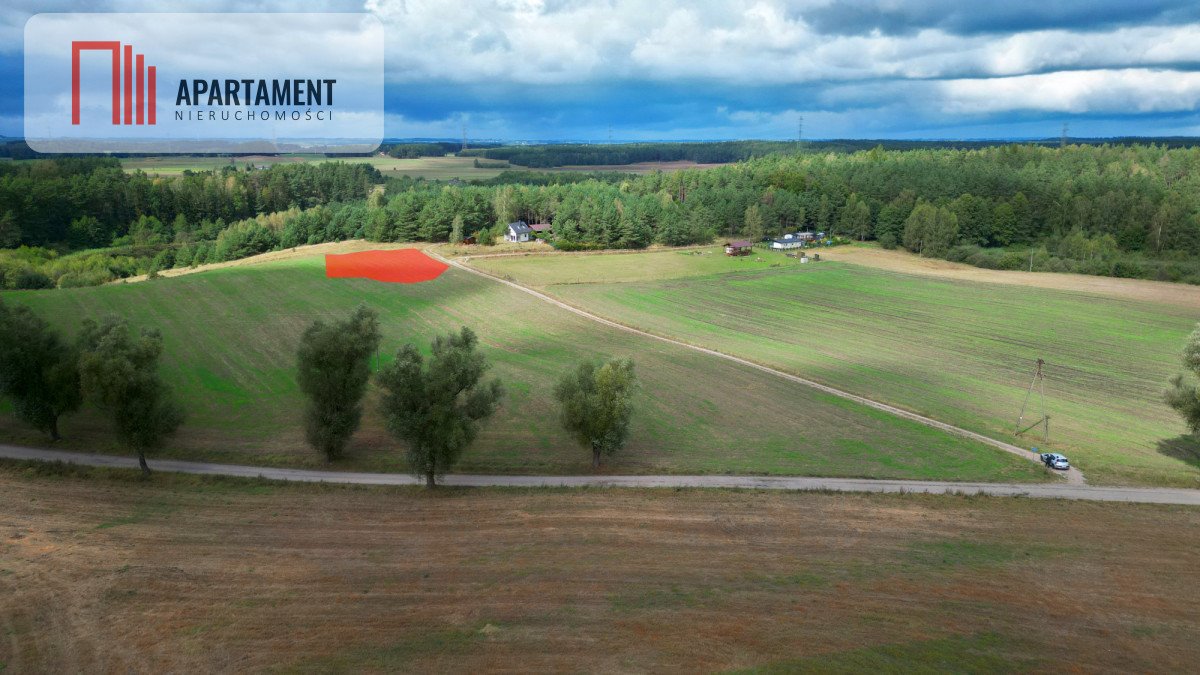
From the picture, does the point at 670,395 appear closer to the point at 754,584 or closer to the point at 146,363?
the point at 754,584

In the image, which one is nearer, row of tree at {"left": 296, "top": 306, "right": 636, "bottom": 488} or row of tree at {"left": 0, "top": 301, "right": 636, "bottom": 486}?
row of tree at {"left": 296, "top": 306, "right": 636, "bottom": 488}

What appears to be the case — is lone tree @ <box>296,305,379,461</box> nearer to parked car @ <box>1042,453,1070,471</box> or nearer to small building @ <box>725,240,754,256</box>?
parked car @ <box>1042,453,1070,471</box>

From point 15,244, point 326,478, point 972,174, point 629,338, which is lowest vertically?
point 326,478

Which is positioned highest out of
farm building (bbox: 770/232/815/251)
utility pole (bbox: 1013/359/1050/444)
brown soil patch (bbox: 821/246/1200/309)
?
farm building (bbox: 770/232/815/251)

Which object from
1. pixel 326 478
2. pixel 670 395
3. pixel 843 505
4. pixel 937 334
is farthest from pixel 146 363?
pixel 937 334

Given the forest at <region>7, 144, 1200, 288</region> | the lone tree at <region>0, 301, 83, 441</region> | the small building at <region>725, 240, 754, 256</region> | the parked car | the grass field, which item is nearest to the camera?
the grass field

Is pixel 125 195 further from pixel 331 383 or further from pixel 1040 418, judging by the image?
pixel 1040 418

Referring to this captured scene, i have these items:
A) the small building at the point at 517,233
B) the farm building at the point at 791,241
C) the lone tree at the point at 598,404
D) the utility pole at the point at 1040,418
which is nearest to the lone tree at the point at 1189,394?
the utility pole at the point at 1040,418

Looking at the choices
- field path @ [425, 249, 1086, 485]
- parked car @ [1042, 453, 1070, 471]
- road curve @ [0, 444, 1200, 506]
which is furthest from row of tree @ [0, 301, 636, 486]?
parked car @ [1042, 453, 1070, 471]
